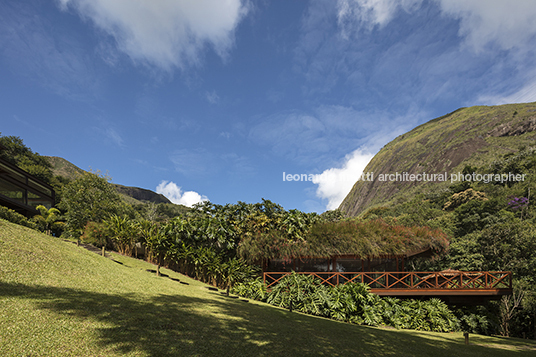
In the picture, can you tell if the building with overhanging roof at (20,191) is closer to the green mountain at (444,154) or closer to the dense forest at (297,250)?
the dense forest at (297,250)

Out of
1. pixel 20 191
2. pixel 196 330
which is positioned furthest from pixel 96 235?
pixel 196 330

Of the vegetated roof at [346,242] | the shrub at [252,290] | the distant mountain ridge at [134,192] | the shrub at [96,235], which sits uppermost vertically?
the distant mountain ridge at [134,192]

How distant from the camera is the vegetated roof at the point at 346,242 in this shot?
1336 centimetres

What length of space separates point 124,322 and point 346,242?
10.8m

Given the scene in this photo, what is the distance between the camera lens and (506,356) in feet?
27.7

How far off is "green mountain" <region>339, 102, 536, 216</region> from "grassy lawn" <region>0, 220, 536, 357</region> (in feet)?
241

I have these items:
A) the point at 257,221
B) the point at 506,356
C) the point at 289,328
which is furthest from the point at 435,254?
the point at 289,328

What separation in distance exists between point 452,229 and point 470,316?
26.4 m

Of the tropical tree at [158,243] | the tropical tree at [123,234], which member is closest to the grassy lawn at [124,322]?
the tropical tree at [158,243]

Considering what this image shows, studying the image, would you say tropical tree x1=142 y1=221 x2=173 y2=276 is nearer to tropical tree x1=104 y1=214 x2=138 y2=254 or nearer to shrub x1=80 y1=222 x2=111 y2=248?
tropical tree x1=104 y1=214 x2=138 y2=254

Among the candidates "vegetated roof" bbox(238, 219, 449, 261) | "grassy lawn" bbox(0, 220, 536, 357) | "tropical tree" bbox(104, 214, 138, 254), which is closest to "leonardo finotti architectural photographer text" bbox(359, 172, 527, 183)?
"vegetated roof" bbox(238, 219, 449, 261)

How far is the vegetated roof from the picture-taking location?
13.4 metres

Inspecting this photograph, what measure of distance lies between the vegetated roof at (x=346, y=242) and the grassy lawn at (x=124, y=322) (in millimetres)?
4825

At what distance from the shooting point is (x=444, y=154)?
98750 millimetres
